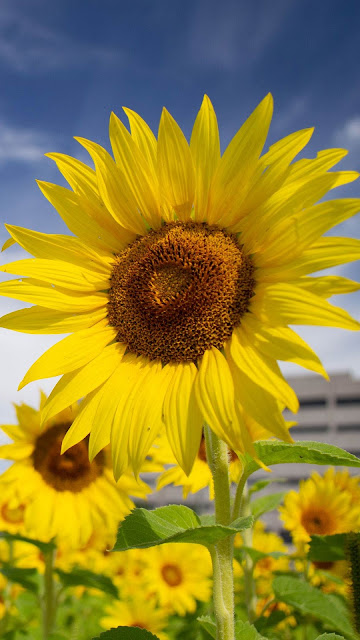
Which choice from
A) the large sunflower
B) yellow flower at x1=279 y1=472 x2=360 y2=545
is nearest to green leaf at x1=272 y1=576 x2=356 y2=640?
yellow flower at x1=279 y1=472 x2=360 y2=545

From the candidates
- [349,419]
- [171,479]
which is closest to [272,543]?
[171,479]

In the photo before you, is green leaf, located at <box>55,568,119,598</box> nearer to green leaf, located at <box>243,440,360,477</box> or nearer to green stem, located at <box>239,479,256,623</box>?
green stem, located at <box>239,479,256,623</box>

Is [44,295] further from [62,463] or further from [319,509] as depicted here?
[319,509]

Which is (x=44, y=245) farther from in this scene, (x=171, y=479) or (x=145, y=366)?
(x=171, y=479)

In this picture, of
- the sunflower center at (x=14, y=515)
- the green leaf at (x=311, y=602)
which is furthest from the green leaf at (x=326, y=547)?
the sunflower center at (x=14, y=515)

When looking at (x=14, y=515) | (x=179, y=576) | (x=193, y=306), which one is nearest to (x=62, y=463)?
(x=14, y=515)

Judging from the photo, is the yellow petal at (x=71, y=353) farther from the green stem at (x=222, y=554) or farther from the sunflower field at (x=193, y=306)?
the green stem at (x=222, y=554)
